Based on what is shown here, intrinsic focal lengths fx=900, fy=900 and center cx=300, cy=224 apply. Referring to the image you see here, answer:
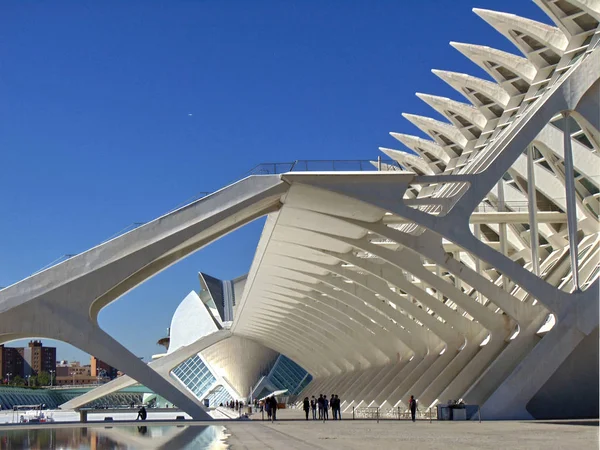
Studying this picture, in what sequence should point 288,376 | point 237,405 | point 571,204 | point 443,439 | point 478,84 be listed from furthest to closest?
1. point 288,376
2. point 237,405
3. point 478,84
4. point 571,204
5. point 443,439

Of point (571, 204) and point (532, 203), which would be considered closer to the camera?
point (571, 204)

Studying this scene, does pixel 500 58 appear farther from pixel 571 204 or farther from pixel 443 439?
pixel 443 439

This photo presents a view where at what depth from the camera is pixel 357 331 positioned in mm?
47562

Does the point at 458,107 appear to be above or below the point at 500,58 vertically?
above

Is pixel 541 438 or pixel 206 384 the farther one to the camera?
pixel 206 384

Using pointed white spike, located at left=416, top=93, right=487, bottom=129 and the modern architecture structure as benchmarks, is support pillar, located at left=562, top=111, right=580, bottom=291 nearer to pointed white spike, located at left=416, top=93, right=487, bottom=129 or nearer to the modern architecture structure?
the modern architecture structure

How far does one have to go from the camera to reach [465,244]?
26.9m

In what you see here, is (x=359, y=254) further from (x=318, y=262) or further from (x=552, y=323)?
(x=552, y=323)

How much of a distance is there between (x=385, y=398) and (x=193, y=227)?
18084 mm

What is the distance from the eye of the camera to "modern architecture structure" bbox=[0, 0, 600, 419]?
87.2 ft

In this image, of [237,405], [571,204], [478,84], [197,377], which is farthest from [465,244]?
[197,377]

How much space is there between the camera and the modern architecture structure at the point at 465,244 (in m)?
26.6

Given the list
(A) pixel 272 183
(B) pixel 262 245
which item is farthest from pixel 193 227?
(B) pixel 262 245

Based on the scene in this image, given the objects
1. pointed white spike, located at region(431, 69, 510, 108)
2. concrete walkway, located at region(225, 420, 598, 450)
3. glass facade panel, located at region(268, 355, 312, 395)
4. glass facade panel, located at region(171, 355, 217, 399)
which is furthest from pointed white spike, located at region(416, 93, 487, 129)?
glass facade panel, located at region(171, 355, 217, 399)
